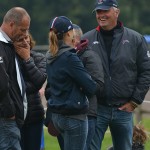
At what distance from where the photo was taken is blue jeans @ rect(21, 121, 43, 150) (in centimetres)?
859

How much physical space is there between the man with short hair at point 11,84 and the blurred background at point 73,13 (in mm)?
49103

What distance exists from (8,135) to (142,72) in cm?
212

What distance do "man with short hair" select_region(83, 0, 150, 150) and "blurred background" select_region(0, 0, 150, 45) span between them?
1882 inches

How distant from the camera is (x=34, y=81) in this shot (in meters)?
8.34

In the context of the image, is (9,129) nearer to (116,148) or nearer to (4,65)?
(4,65)

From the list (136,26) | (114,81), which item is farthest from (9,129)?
(136,26)

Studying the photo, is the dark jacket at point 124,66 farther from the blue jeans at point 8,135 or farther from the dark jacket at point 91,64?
the blue jeans at point 8,135

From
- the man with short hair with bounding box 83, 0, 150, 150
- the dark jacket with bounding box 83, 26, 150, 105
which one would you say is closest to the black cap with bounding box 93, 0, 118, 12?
the man with short hair with bounding box 83, 0, 150, 150

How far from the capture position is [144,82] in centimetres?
Answer: 909

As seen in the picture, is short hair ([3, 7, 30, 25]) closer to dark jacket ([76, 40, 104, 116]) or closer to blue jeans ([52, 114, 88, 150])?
dark jacket ([76, 40, 104, 116])

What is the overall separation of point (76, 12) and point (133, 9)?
185 inches

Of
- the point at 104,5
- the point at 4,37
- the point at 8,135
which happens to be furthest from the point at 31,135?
the point at 104,5

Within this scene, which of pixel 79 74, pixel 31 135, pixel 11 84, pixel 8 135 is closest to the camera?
pixel 8 135

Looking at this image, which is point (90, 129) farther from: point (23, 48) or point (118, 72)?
point (23, 48)
